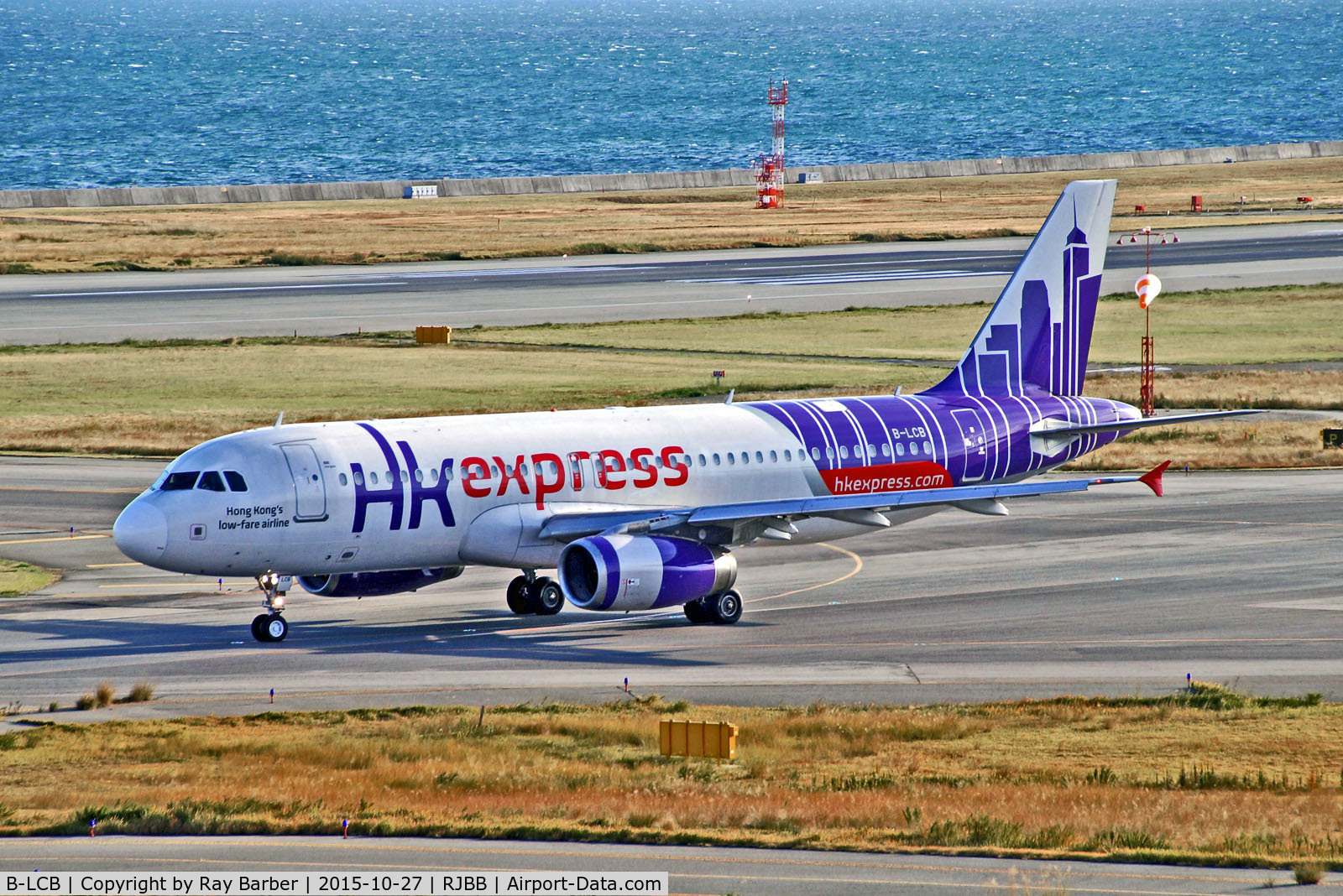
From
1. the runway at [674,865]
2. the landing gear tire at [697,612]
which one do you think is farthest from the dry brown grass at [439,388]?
the runway at [674,865]

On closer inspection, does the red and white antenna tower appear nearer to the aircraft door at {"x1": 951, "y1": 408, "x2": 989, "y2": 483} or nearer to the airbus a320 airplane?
the airbus a320 airplane

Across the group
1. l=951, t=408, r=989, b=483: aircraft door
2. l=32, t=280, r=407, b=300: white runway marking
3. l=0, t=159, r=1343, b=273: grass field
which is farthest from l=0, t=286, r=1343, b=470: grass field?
l=0, t=159, r=1343, b=273: grass field

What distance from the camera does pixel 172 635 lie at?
40375mm

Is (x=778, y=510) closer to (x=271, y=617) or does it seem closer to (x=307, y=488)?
(x=307, y=488)

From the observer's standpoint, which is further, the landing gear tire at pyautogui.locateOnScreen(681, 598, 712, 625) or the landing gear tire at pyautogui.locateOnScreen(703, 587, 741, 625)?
the landing gear tire at pyautogui.locateOnScreen(681, 598, 712, 625)

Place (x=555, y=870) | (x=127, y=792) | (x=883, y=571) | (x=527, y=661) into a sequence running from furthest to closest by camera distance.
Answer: (x=883, y=571) → (x=527, y=661) → (x=127, y=792) → (x=555, y=870)

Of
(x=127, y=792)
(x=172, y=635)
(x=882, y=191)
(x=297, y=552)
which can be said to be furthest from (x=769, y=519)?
(x=882, y=191)

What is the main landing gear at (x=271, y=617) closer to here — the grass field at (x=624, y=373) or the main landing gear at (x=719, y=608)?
the main landing gear at (x=719, y=608)

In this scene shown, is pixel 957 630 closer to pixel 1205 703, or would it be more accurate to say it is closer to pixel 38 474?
pixel 1205 703

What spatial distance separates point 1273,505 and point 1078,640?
1884 centimetres

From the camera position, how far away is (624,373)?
81875 millimetres

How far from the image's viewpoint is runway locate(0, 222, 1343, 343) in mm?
98500

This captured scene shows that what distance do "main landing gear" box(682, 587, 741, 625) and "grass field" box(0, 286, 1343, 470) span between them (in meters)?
25.1

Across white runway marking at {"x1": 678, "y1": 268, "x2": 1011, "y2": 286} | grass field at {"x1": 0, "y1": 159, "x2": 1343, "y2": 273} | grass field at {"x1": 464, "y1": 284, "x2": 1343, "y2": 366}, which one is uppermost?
grass field at {"x1": 0, "y1": 159, "x2": 1343, "y2": 273}
